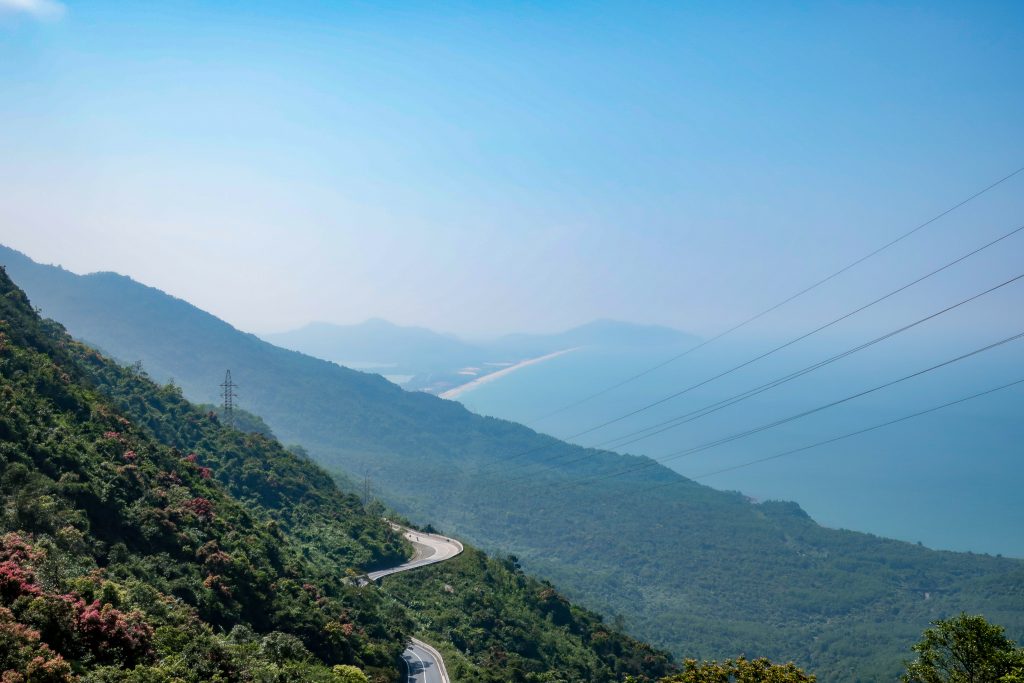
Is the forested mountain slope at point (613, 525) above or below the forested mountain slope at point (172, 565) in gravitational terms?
below

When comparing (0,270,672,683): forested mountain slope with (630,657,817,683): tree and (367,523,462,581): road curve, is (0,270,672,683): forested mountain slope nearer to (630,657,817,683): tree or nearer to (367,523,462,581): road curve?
(367,523,462,581): road curve

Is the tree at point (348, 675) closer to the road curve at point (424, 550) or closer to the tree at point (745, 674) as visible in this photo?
the tree at point (745, 674)

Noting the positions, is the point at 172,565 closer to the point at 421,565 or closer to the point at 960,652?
the point at 960,652

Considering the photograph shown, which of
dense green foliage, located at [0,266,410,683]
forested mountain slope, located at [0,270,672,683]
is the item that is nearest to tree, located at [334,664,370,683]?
forested mountain slope, located at [0,270,672,683]

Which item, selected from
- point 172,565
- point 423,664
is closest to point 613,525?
point 423,664

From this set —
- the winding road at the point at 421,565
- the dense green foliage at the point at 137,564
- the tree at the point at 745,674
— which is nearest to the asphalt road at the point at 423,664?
the winding road at the point at 421,565

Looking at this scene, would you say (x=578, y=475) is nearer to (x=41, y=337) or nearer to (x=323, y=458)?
(x=323, y=458)
